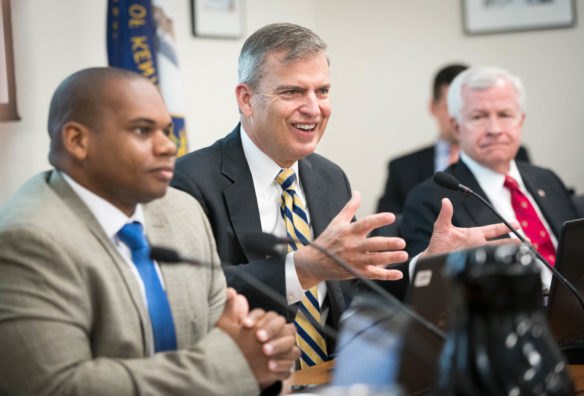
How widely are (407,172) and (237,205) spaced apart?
7.27ft

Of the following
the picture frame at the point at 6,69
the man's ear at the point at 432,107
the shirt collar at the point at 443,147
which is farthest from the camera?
the man's ear at the point at 432,107

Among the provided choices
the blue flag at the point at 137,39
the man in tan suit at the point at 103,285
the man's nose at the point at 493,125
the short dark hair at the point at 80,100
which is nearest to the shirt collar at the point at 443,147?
the man's nose at the point at 493,125

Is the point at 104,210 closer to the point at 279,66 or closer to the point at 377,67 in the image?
the point at 279,66

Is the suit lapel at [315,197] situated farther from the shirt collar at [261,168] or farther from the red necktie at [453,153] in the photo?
the red necktie at [453,153]

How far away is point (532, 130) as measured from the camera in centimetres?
483

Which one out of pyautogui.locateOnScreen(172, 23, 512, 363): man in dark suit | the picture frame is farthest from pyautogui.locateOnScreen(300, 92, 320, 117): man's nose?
the picture frame

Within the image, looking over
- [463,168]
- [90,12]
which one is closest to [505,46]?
[463,168]

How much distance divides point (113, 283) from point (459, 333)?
74cm

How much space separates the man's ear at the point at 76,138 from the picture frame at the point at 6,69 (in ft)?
5.30

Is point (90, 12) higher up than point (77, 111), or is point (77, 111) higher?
point (90, 12)

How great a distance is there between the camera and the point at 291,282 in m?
2.08

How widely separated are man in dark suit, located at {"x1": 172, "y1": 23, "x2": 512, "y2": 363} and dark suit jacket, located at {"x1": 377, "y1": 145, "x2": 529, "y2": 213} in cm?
178

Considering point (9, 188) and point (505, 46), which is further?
point (505, 46)

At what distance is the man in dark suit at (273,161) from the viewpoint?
2205 millimetres
